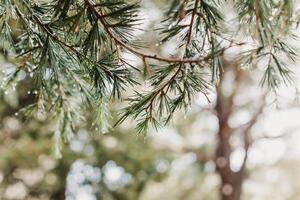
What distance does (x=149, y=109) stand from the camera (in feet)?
4.09

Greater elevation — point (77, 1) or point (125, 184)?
point (77, 1)

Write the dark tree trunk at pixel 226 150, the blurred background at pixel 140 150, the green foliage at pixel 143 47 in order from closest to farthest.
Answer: the green foliage at pixel 143 47 < the blurred background at pixel 140 150 < the dark tree trunk at pixel 226 150

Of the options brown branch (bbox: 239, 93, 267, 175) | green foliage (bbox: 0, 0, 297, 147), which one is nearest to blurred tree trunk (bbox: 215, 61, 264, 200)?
brown branch (bbox: 239, 93, 267, 175)

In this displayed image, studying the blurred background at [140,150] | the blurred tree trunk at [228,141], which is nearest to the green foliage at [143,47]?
the blurred background at [140,150]

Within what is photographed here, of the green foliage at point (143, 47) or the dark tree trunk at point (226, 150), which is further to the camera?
the dark tree trunk at point (226, 150)

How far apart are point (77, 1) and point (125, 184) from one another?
402cm

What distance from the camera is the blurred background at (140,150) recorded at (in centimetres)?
465

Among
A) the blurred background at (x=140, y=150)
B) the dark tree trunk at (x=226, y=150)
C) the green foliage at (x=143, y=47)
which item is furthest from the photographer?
the dark tree trunk at (x=226, y=150)

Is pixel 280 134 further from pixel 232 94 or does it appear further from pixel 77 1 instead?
pixel 77 1

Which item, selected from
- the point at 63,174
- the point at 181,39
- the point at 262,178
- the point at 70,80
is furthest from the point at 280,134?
the point at 181,39

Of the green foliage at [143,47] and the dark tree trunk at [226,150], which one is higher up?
the green foliage at [143,47]

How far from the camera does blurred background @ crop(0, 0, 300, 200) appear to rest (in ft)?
15.3

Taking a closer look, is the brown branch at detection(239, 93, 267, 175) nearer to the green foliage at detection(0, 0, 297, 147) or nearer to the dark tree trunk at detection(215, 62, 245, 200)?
the dark tree trunk at detection(215, 62, 245, 200)

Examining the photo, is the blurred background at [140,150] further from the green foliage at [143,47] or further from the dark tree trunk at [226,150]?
the green foliage at [143,47]
